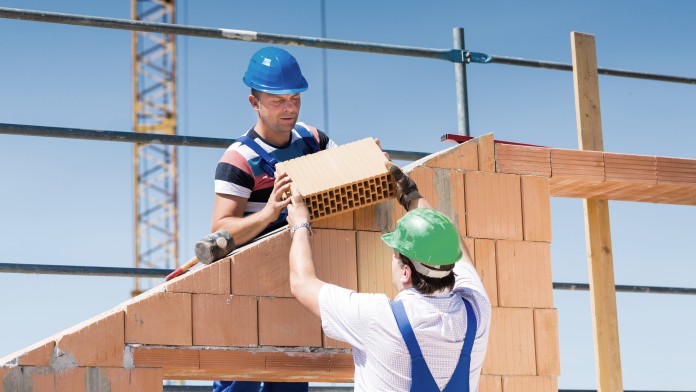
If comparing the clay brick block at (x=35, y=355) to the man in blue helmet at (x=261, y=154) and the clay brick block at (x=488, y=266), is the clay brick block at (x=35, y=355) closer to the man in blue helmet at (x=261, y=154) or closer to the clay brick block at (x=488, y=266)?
the man in blue helmet at (x=261, y=154)

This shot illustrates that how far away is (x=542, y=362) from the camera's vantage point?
4.30 m

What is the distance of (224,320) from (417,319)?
1.02m

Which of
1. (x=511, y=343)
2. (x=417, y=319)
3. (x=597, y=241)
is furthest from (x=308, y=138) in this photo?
(x=597, y=241)

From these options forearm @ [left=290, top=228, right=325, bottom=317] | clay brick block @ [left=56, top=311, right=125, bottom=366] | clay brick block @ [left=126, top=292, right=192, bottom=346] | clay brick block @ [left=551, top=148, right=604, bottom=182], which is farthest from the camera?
clay brick block @ [left=551, top=148, right=604, bottom=182]

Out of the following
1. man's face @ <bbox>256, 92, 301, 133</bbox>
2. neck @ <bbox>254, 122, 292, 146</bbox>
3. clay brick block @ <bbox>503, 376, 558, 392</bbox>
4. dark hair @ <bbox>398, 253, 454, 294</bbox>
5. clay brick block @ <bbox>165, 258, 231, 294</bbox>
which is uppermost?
man's face @ <bbox>256, 92, 301, 133</bbox>

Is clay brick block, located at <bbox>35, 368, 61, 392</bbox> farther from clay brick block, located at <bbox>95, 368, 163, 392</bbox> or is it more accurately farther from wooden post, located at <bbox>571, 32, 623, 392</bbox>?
wooden post, located at <bbox>571, 32, 623, 392</bbox>

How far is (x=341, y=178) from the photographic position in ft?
12.5

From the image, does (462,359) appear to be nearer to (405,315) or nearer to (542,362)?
(405,315)

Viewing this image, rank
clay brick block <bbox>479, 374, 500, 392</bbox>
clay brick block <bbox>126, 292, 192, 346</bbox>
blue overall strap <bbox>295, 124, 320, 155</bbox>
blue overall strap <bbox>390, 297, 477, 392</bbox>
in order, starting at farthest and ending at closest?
blue overall strap <bbox>295, 124, 320, 155</bbox> < clay brick block <bbox>479, 374, 500, 392</bbox> < clay brick block <bbox>126, 292, 192, 346</bbox> < blue overall strap <bbox>390, 297, 477, 392</bbox>

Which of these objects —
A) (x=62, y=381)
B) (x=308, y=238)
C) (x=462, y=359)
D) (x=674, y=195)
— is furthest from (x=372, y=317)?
(x=674, y=195)

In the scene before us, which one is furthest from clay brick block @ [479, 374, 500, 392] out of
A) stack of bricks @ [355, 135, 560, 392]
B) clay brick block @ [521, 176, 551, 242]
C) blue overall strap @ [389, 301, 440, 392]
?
blue overall strap @ [389, 301, 440, 392]

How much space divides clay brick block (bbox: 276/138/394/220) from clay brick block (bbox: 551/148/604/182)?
3.25 ft

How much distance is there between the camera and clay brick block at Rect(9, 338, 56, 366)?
132 inches

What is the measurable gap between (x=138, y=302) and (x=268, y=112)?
96cm
